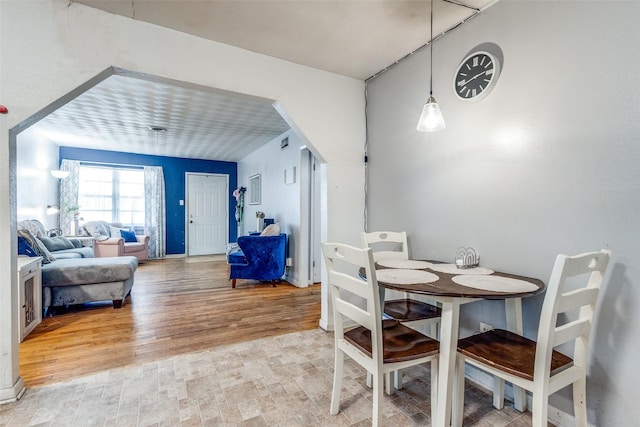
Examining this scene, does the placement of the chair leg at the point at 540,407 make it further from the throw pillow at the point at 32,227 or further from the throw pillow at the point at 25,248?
the throw pillow at the point at 32,227

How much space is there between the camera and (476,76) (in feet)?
6.22

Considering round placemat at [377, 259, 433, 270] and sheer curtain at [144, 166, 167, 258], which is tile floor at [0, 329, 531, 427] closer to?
round placemat at [377, 259, 433, 270]

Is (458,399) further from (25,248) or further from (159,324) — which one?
(25,248)

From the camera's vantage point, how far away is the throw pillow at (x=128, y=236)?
20.1 ft

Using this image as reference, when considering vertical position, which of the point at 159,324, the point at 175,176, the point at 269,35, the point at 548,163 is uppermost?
the point at 269,35

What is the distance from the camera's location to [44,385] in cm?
182

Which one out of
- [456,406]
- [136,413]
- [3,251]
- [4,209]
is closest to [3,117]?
[4,209]

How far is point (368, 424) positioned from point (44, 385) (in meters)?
1.96

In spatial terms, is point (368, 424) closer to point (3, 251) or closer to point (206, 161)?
point (3, 251)

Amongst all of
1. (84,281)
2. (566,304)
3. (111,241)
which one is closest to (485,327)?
(566,304)

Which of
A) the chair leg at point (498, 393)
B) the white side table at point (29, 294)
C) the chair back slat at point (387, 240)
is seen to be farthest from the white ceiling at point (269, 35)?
the chair leg at point (498, 393)

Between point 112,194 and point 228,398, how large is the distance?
6451mm

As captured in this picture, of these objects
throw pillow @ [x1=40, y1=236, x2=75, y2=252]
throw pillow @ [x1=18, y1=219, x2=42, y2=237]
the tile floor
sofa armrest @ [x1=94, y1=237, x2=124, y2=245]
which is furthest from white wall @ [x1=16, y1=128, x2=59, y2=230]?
the tile floor

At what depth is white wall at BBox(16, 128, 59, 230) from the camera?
419cm
